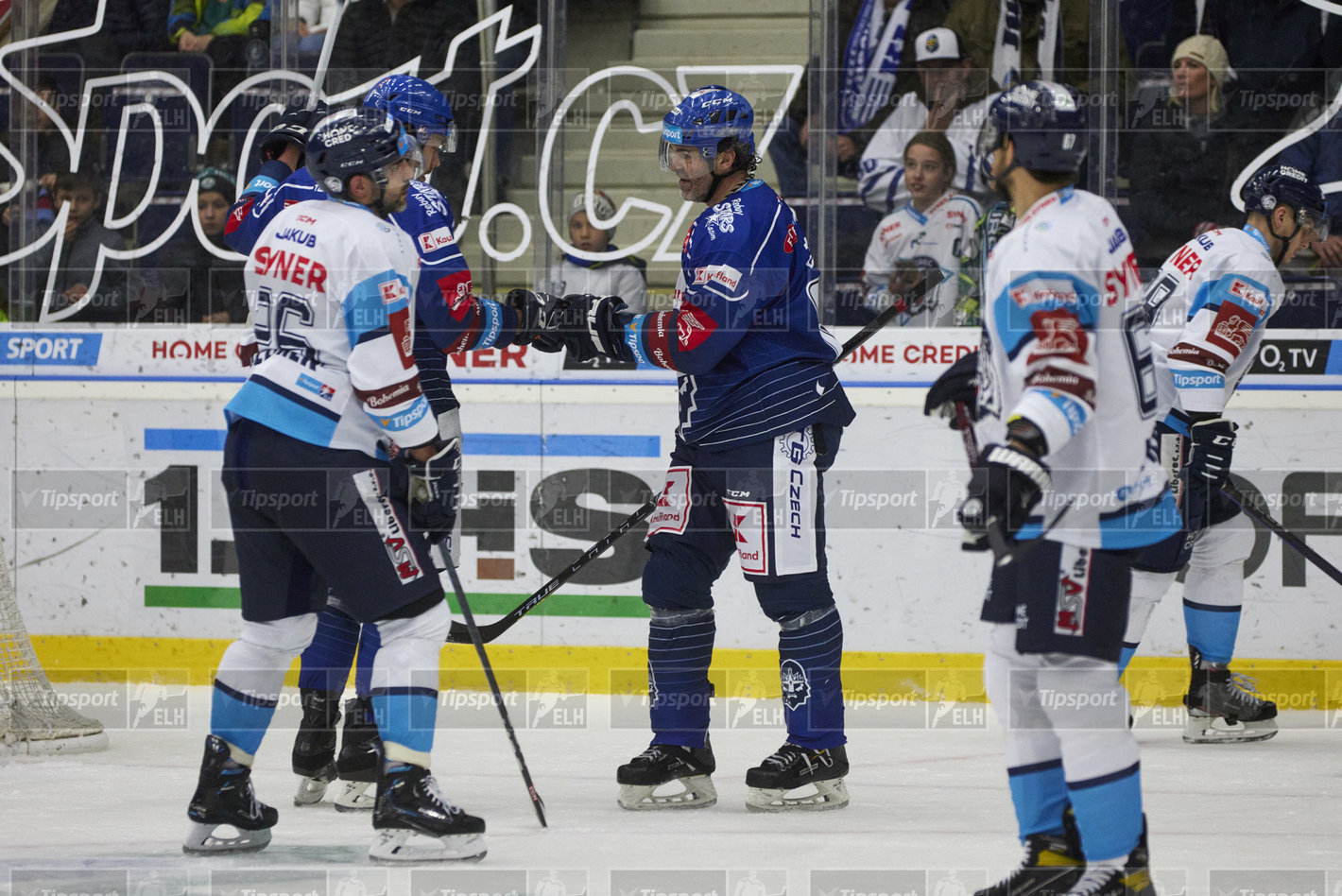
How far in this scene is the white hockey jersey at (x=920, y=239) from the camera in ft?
19.2

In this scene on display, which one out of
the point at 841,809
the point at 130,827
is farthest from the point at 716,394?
the point at 130,827

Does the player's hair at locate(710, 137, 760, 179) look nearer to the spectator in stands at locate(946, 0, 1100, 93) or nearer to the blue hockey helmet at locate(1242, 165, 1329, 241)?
the blue hockey helmet at locate(1242, 165, 1329, 241)

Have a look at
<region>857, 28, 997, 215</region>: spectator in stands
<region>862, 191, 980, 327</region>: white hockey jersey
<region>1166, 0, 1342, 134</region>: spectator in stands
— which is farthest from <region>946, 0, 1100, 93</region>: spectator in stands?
<region>862, 191, 980, 327</region>: white hockey jersey

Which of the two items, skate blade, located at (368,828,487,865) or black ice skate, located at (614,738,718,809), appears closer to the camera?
skate blade, located at (368,828,487,865)

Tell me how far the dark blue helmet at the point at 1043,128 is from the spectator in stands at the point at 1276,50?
10.7ft

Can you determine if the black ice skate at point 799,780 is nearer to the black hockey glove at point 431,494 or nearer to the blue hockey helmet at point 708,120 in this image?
the black hockey glove at point 431,494

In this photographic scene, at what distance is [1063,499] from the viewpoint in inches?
108

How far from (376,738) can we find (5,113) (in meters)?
3.48

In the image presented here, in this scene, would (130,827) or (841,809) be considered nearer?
(130,827)

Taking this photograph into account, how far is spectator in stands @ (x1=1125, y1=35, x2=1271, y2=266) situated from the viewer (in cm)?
573

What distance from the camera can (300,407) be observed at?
10.9 feet

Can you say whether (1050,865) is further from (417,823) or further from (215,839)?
(215,839)

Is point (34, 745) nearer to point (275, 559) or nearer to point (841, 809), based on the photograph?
point (275, 559)

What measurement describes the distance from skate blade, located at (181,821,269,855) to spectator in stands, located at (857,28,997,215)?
343 centimetres
